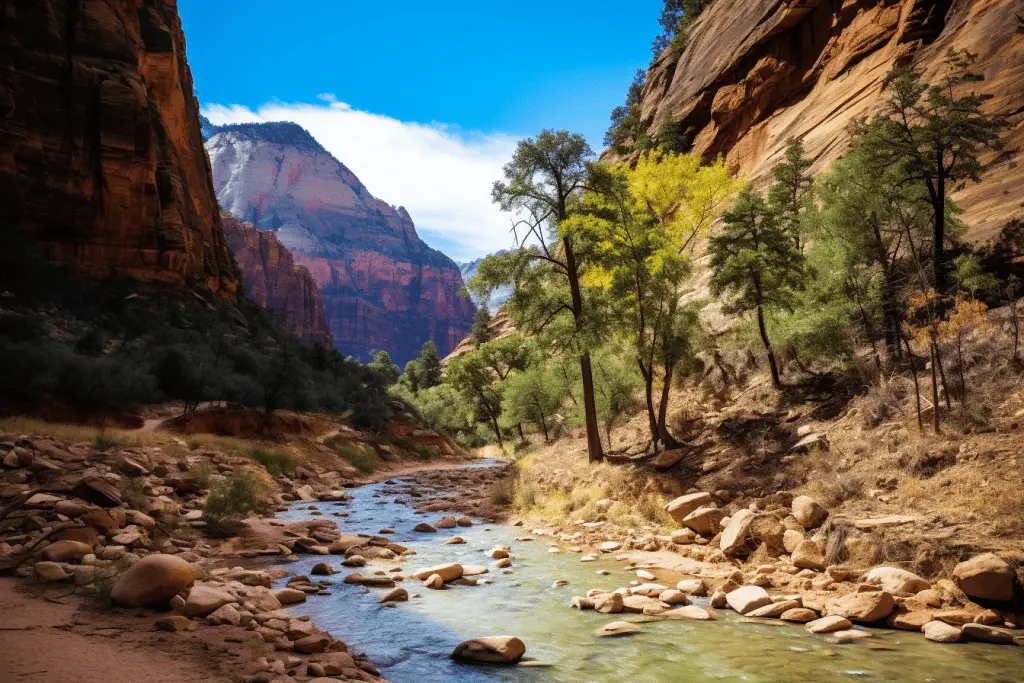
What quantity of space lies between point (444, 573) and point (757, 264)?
47.7 feet

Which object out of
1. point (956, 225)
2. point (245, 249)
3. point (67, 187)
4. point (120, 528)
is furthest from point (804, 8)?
point (245, 249)

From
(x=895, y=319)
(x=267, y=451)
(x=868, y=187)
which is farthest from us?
(x=267, y=451)

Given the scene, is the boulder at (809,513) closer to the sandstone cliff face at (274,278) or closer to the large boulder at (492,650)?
the large boulder at (492,650)

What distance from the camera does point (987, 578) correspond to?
255 inches

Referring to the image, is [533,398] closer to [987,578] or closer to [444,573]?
[444,573]

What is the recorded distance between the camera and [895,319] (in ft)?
45.4

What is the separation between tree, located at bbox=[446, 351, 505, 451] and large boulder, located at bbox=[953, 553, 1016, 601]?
42376 mm

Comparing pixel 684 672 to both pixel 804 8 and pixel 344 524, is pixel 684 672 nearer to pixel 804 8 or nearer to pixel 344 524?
pixel 344 524

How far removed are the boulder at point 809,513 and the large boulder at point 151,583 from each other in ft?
32.1

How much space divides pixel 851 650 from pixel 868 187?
1485 centimetres

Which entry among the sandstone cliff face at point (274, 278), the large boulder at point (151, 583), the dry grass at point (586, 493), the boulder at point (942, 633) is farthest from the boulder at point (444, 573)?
the sandstone cliff face at point (274, 278)

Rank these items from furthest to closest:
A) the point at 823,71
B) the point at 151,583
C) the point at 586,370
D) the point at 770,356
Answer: the point at 823,71
the point at 770,356
the point at 586,370
the point at 151,583

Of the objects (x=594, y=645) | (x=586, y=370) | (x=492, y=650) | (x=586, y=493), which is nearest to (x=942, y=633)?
(x=594, y=645)

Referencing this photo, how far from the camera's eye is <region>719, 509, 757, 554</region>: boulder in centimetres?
947
